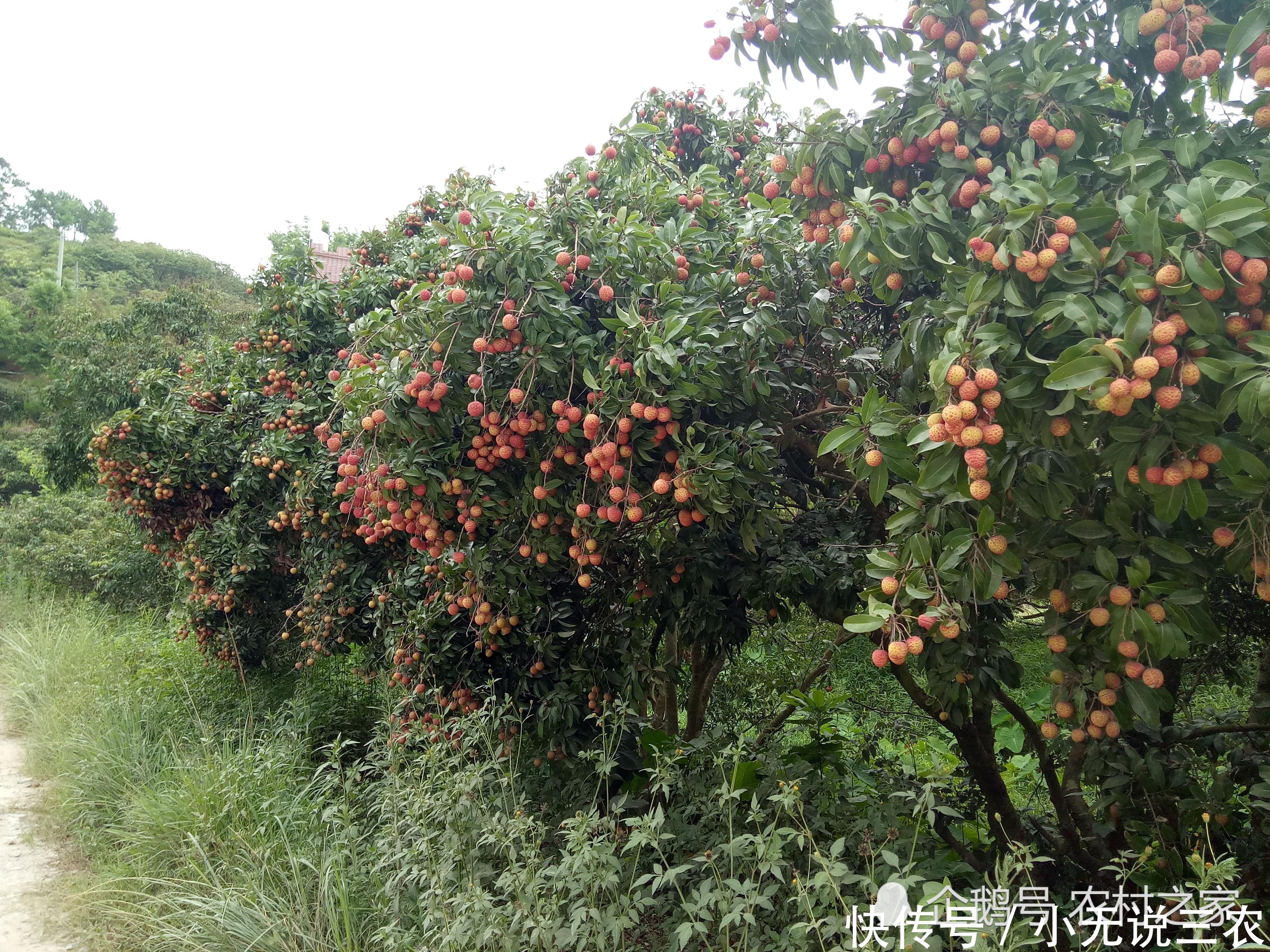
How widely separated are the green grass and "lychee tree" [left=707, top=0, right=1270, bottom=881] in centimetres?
221

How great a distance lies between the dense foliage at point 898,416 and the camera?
150cm

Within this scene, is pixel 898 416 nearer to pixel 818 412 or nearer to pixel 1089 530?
pixel 1089 530

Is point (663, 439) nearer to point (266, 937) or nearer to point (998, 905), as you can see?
point (998, 905)

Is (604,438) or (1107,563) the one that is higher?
(604,438)

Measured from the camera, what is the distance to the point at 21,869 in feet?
12.7

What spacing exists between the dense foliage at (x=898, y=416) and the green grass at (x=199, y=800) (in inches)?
24.4

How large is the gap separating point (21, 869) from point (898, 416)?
15.2 feet

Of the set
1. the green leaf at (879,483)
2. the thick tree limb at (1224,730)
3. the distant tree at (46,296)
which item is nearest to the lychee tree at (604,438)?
the green leaf at (879,483)

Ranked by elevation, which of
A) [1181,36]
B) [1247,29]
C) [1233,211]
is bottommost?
[1233,211]

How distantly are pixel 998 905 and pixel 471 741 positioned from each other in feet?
5.12

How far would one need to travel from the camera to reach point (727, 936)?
1.88m

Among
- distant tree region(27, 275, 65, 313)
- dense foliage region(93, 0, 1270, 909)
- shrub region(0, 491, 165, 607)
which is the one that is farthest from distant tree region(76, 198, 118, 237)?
dense foliage region(93, 0, 1270, 909)

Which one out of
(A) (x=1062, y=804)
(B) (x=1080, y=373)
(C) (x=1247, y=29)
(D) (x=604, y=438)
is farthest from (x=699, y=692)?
(C) (x=1247, y=29)

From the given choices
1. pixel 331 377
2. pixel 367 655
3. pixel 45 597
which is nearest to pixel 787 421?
pixel 331 377
